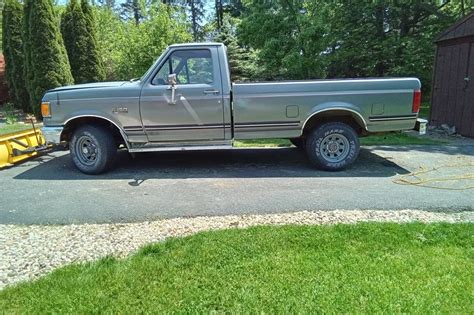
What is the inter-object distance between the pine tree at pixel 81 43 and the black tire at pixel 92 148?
33.1 ft

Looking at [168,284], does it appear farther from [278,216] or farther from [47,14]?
[47,14]

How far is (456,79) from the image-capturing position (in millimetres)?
10164

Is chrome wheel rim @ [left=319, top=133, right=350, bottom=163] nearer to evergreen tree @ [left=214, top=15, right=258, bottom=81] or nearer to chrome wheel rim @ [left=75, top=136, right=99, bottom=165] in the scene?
chrome wheel rim @ [left=75, top=136, right=99, bottom=165]

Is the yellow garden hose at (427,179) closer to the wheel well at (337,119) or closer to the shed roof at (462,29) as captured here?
the wheel well at (337,119)

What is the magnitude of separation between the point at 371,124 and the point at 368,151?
6.22 feet

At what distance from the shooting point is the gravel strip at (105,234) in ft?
10.7

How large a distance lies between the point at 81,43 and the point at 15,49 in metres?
3.28

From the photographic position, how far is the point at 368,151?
7668 millimetres

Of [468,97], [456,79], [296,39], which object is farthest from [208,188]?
[296,39]

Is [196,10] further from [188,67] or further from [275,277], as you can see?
[275,277]

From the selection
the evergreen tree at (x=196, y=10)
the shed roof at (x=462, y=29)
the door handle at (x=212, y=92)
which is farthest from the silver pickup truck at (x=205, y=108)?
the evergreen tree at (x=196, y=10)

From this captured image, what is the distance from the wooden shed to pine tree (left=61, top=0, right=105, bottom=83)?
13124 mm

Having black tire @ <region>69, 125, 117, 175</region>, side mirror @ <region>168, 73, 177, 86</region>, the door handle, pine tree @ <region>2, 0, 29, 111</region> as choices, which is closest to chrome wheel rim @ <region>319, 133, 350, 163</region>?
the door handle

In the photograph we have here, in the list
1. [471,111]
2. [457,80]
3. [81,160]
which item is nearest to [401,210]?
[81,160]
